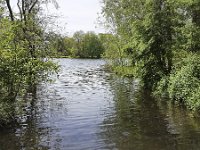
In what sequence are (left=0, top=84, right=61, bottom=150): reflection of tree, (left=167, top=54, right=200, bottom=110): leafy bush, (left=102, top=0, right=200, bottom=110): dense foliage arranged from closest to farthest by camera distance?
1. (left=0, top=84, right=61, bottom=150): reflection of tree
2. (left=167, top=54, right=200, bottom=110): leafy bush
3. (left=102, top=0, right=200, bottom=110): dense foliage

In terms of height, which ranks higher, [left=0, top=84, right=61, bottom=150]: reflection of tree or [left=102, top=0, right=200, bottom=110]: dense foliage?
[left=102, top=0, right=200, bottom=110]: dense foliage

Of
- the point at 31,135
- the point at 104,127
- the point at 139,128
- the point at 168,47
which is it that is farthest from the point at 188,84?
the point at 31,135

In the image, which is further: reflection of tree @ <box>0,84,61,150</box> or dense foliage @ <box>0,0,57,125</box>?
dense foliage @ <box>0,0,57,125</box>

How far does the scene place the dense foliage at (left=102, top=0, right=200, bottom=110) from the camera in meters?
24.2

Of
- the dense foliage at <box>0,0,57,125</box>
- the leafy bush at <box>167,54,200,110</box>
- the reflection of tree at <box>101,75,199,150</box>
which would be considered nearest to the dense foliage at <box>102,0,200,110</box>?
the leafy bush at <box>167,54,200,110</box>

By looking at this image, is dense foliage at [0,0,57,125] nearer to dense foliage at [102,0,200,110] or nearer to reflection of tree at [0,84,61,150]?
reflection of tree at [0,84,61,150]

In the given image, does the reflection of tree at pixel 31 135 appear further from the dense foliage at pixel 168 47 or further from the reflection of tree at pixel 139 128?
the dense foliage at pixel 168 47

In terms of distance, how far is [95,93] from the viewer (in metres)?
33.2

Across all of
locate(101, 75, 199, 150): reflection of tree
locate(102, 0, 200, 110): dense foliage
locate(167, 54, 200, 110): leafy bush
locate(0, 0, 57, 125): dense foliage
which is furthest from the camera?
locate(102, 0, 200, 110): dense foliage

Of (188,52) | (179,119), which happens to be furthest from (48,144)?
(188,52)

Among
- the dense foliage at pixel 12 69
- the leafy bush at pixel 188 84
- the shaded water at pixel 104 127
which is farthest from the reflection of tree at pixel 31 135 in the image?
the leafy bush at pixel 188 84

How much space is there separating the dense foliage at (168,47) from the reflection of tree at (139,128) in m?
2.16

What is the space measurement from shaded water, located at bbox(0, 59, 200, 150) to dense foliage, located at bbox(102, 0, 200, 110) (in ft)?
5.49

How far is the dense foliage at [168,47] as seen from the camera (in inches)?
955
